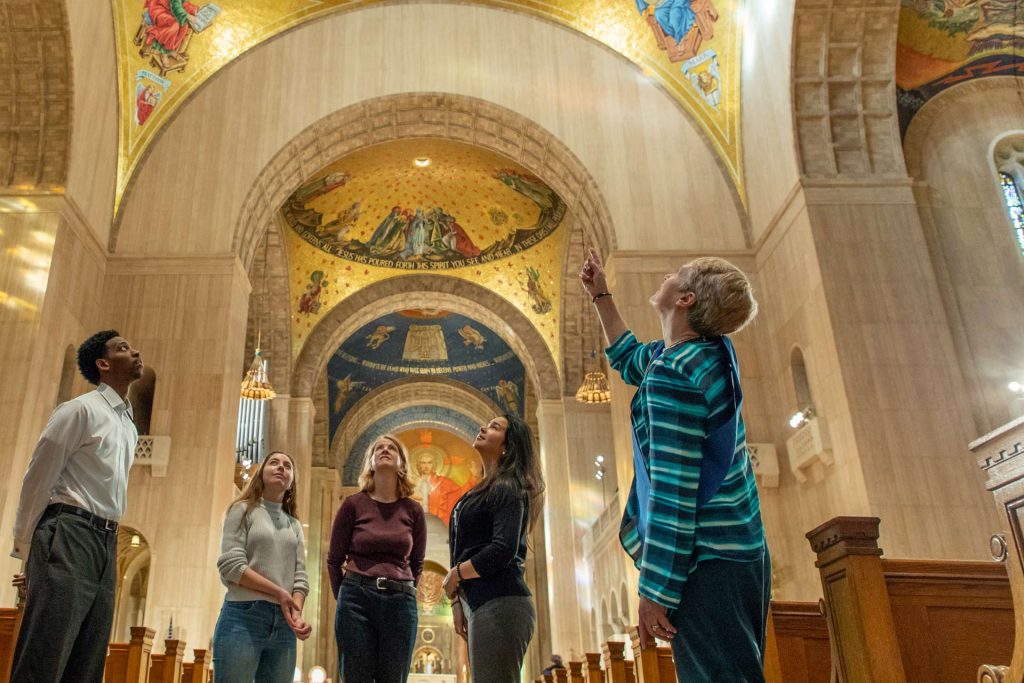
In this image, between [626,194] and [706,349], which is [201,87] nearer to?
[626,194]

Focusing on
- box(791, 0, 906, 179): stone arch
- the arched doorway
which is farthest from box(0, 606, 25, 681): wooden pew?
the arched doorway

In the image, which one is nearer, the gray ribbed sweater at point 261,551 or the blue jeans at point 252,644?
the blue jeans at point 252,644

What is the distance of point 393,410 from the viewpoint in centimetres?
2547

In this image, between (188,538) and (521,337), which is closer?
(188,538)

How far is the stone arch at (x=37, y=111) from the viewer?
10.1 m

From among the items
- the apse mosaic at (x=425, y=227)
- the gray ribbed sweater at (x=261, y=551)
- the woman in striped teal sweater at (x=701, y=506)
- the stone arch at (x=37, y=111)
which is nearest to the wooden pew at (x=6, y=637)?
the gray ribbed sweater at (x=261, y=551)

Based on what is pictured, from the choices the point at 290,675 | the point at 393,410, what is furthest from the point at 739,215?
the point at 393,410

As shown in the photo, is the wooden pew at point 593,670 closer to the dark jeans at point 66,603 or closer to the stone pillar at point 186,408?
the dark jeans at point 66,603

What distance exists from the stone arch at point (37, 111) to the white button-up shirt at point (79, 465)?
793 centimetres

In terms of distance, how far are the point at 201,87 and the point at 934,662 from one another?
11565 mm

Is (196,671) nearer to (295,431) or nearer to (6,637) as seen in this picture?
(6,637)

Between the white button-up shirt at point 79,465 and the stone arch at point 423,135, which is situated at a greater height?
the stone arch at point 423,135

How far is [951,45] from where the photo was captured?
10.6m

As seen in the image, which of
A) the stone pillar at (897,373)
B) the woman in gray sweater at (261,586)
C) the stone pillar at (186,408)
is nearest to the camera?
the woman in gray sweater at (261,586)
